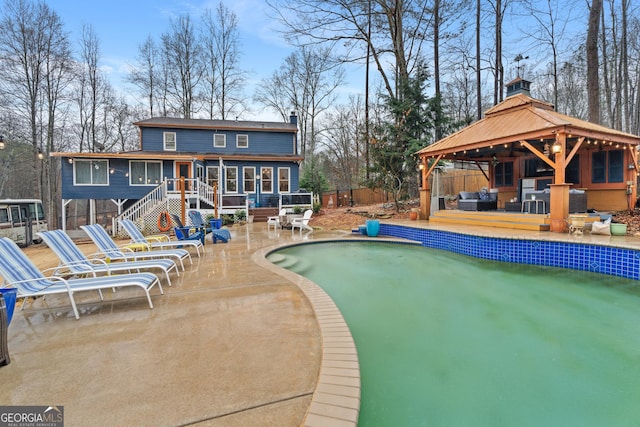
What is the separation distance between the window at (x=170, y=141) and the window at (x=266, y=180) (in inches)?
222

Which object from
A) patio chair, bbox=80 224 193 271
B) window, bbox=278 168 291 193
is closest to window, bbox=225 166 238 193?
window, bbox=278 168 291 193

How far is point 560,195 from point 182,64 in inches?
1022

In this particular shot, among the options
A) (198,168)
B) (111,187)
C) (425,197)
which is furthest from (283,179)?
(425,197)

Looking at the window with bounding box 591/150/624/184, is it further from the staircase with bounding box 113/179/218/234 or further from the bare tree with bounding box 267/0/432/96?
the staircase with bounding box 113/179/218/234

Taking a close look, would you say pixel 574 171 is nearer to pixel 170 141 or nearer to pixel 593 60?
pixel 593 60

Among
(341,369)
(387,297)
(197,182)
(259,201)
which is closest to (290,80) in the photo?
(259,201)

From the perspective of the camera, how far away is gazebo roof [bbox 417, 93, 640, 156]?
27.7 feet

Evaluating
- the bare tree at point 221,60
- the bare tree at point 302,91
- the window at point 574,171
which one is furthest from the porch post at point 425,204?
the bare tree at point 221,60

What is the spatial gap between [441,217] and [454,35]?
12.4m

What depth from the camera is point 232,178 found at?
1859 cm

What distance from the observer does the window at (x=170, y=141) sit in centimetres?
1872

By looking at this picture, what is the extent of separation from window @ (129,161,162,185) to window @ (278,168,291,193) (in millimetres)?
6719

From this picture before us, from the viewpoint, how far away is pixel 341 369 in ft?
7.53

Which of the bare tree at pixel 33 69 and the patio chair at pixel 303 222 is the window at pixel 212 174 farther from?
the bare tree at pixel 33 69
